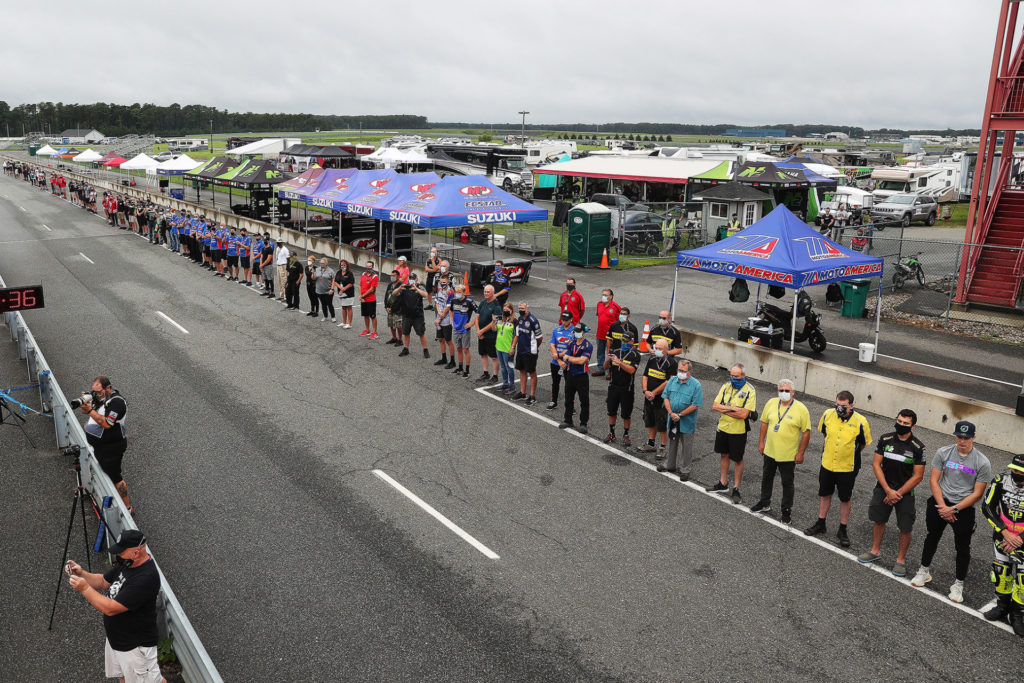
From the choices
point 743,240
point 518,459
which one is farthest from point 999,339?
point 518,459

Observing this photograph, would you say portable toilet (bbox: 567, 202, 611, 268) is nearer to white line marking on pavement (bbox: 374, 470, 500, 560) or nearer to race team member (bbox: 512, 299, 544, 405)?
race team member (bbox: 512, 299, 544, 405)

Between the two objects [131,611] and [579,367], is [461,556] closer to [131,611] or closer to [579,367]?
[131,611]

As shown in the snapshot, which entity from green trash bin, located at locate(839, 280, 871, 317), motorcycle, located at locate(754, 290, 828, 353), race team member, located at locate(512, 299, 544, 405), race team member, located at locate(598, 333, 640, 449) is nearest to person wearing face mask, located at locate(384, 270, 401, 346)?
race team member, located at locate(512, 299, 544, 405)

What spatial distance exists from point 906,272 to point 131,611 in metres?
23.9

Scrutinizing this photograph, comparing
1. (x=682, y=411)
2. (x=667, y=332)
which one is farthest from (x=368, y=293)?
(x=682, y=411)

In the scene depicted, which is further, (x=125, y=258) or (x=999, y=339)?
(x=125, y=258)

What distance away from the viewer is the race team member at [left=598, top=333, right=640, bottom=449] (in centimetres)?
1073

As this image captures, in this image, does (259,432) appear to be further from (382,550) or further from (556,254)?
(556,254)

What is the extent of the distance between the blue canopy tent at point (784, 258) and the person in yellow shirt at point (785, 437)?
19.4ft

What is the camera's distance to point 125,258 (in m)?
29.1

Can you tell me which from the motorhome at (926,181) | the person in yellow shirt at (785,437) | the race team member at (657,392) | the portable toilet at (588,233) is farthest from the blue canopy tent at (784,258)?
the motorhome at (926,181)

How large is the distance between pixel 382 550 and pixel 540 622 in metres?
2.09

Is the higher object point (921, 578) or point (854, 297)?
point (854, 297)

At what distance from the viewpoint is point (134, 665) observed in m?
5.53
